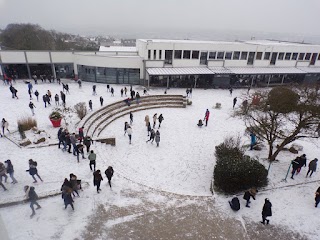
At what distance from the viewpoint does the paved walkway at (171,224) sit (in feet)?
27.3

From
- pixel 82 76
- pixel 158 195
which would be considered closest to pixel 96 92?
pixel 82 76

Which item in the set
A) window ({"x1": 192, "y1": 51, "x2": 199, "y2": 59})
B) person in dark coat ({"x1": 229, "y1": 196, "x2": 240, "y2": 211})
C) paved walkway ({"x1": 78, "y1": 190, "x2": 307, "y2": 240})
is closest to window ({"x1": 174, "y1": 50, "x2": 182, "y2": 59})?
window ({"x1": 192, "y1": 51, "x2": 199, "y2": 59})

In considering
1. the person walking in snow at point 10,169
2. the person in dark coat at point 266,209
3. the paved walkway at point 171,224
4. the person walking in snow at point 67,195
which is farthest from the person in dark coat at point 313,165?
the person walking in snow at point 10,169

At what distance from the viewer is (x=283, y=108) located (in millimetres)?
11750

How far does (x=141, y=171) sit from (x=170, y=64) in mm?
18366

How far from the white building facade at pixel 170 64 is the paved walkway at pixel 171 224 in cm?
1811

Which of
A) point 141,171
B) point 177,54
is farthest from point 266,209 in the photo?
point 177,54

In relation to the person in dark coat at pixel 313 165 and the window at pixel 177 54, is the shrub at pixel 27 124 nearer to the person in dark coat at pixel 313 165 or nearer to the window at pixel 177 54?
the person in dark coat at pixel 313 165

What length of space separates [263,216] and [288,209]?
1.89m

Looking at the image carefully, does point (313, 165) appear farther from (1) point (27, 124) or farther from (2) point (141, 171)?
(1) point (27, 124)

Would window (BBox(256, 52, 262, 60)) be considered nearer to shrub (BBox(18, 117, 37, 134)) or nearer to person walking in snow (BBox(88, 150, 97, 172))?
person walking in snow (BBox(88, 150, 97, 172))

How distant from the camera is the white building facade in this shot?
26.6 metres

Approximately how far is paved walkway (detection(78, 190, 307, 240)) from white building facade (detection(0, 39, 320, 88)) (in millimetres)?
18112

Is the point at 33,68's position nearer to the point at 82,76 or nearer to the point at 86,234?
the point at 82,76
